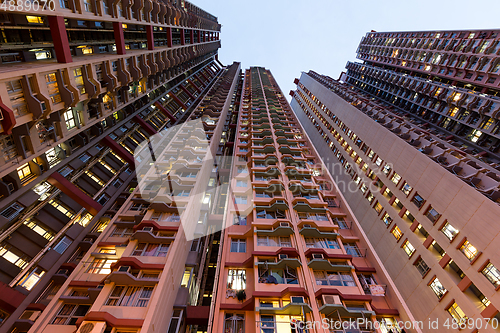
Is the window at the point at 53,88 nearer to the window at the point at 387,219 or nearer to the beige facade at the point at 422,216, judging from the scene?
the beige facade at the point at 422,216

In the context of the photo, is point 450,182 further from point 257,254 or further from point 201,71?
point 201,71

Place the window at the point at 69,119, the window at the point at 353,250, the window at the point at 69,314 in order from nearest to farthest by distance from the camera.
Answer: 1. the window at the point at 69,314
2. the window at the point at 69,119
3. the window at the point at 353,250

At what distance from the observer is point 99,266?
19.6 metres

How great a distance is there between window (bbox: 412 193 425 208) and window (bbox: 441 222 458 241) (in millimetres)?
3875

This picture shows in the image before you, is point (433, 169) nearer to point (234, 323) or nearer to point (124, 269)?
point (234, 323)

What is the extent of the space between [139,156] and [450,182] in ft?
150

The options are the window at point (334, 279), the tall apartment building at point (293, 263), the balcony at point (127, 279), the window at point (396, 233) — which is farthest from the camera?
the window at point (396, 233)

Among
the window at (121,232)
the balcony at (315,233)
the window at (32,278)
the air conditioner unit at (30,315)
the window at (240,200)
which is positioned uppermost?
the balcony at (315,233)

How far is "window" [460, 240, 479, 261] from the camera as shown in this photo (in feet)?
66.4

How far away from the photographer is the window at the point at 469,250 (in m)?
20.2

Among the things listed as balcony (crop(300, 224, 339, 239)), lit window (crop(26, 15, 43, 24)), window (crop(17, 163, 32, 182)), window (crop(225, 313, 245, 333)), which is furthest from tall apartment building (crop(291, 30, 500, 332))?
lit window (crop(26, 15, 43, 24))

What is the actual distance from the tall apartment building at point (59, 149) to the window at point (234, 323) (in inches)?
285

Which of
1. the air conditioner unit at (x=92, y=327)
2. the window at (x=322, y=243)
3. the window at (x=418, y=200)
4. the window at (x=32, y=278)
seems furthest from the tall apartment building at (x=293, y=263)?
the window at (x=32, y=278)

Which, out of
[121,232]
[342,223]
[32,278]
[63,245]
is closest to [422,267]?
[342,223]
